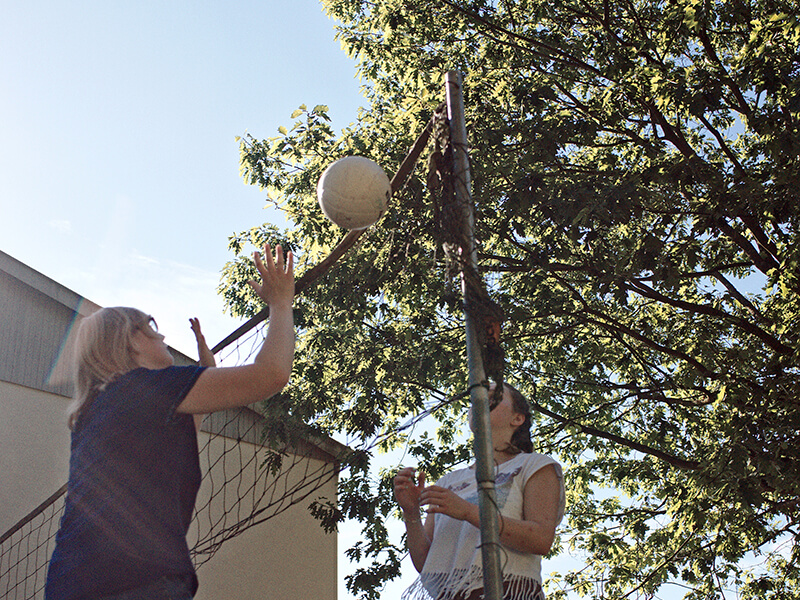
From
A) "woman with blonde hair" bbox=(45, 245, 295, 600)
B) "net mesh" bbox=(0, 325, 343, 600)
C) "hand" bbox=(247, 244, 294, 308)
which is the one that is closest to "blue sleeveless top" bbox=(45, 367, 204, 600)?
"woman with blonde hair" bbox=(45, 245, 295, 600)

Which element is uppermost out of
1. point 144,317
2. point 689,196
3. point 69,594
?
point 689,196

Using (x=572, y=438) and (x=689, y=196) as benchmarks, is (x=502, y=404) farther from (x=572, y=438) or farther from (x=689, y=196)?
(x=572, y=438)

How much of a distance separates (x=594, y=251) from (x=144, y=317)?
4772 mm

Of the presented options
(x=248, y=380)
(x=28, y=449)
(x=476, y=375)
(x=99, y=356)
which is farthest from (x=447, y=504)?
(x=28, y=449)

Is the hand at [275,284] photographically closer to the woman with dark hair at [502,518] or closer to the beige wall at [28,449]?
the woman with dark hair at [502,518]

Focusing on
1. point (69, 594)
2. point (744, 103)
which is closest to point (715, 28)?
point (744, 103)

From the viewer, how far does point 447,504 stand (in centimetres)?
224

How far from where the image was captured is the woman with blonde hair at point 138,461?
65.2 inches

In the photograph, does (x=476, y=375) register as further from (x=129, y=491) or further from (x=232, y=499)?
(x=232, y=499)

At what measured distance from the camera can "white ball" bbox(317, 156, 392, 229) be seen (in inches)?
121

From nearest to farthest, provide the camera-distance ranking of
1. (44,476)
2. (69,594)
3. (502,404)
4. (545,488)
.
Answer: (69,594) → (545,488) → (502,404) → (44,476)

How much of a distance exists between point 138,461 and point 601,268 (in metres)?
5.21

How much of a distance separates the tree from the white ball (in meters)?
2.78

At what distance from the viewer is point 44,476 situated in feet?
23.5
